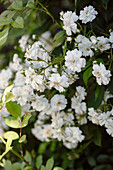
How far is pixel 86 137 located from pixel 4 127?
47 cm

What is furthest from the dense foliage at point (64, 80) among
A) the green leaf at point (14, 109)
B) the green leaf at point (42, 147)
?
the green leaf at point (42, 147)

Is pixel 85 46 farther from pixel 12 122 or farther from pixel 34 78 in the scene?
pixel 12 122

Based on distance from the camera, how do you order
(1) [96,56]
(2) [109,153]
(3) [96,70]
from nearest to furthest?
1. (3) [96,70]
2. (1) [96,56]
3. (2) [109,153]

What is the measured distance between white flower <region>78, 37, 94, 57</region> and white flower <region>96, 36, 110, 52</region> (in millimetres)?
30

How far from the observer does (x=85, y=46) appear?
0.75 meters

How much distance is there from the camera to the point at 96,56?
0.80 meters

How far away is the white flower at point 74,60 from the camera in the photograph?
27.8 inches

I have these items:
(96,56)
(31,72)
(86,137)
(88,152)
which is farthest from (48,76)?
(88,152)

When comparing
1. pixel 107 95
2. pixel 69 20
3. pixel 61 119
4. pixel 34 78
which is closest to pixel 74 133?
pixel 61 119

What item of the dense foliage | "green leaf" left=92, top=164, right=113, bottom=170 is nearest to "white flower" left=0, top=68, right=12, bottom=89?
the dense foliage

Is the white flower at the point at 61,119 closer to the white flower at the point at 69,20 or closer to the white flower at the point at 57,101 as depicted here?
the white flower at the point at 57,101

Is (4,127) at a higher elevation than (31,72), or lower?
lower

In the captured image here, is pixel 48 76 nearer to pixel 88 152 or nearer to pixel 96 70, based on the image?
pixel 96 70

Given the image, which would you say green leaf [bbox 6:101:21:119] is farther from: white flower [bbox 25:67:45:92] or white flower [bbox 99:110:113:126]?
white flower [bbox 99:110:113:126]
